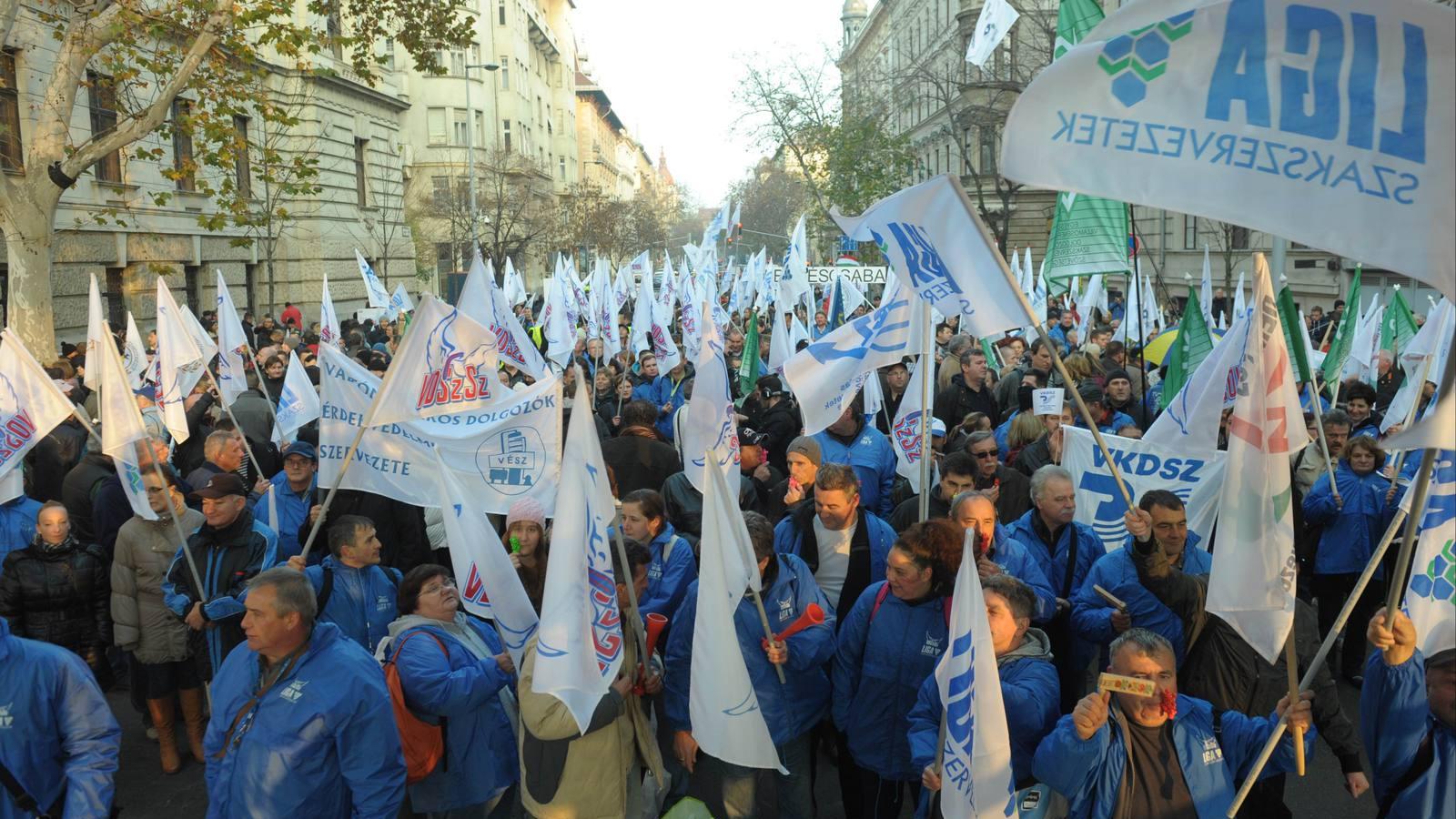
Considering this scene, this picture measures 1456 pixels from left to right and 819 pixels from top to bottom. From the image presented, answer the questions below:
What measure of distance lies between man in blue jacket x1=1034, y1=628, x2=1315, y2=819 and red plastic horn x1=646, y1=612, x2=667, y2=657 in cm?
166

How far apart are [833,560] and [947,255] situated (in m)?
1.52

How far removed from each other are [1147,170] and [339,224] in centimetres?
3315

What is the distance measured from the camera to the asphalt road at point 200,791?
17.4ft

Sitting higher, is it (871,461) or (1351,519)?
(871,461)

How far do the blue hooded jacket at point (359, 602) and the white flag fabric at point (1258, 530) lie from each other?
3450mm

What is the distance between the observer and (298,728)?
363cm

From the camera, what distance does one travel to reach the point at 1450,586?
3.43 metres

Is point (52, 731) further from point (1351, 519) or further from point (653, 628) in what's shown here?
point (1351, 519)

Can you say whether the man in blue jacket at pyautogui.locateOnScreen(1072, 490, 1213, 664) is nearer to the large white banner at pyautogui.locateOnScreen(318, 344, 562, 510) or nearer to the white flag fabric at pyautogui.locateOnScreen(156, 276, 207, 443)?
the large white banner at pyautogui.locateOnScreen(318, 344, 562, 510)

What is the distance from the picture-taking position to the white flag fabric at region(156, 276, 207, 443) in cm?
809

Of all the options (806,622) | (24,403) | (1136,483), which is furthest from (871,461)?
(24,403)

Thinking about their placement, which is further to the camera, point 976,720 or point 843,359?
point 843,359

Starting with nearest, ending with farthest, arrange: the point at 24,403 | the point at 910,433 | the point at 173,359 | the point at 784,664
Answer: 1. the point at 784,664
2. the point at 24,403
3. the point at 910,433
4. the point at 173,359

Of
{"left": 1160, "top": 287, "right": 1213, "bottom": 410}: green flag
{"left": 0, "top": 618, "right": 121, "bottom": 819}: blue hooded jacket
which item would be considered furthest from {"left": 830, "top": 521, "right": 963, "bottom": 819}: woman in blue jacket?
{"left": 1160, "top": 287, "right": 1213, "bottom": 410}: green flag
